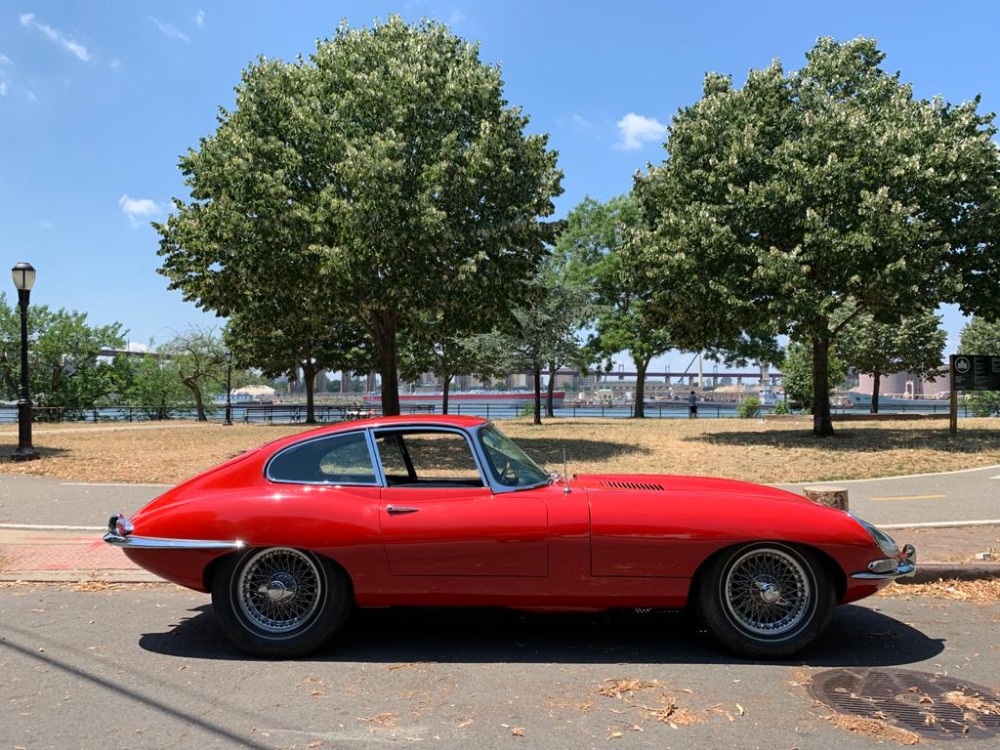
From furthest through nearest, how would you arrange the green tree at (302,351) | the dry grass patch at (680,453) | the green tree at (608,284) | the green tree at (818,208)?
the green tree at (608,284) → the green tree at (302,351) → the green tree at (818,208) → the dry grass patch at (680,453)

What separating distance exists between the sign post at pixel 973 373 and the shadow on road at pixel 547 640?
48.7ft

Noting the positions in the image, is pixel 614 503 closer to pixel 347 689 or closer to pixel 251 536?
pixel 347 689

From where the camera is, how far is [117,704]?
373 cm

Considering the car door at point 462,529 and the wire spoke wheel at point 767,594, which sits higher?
the car door at point 462,529

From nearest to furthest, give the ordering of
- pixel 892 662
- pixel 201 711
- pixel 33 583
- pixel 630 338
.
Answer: pixel 201 711, pixel 892 662, pixel 33 583, pixel 630 338

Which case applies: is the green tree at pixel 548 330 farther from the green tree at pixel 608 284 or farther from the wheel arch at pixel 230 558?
the wheel arch at pixel 230 558

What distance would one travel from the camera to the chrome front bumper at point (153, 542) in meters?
4.36

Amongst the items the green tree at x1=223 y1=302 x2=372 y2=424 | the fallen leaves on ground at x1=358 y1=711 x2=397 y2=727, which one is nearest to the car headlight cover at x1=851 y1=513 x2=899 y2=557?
the fallen leaves on ground at x1=358 y1=711 x2=397 y2=727

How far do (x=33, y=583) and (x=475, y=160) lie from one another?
12.0 metres

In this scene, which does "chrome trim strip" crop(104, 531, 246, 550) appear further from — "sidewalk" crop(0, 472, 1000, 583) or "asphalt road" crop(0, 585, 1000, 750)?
"sidewalk" crop(0, 472, 1000, 583)

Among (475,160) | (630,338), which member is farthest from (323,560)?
(630,338)

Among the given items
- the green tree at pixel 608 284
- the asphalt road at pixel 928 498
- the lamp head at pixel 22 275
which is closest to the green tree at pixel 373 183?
the lamp head at pixel 22 275

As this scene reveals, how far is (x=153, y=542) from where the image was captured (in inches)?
175

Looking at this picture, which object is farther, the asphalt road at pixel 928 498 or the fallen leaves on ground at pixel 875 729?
the asphalt road at pixel 928 498
